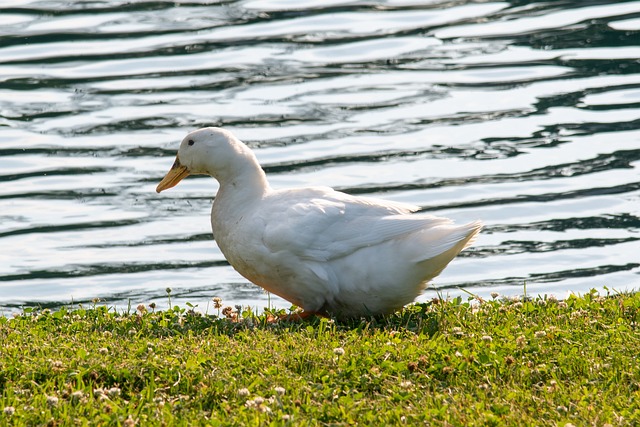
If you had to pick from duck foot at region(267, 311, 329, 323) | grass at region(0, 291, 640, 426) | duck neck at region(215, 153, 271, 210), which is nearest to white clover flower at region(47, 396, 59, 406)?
grass at region(0, 291, 640, 426)

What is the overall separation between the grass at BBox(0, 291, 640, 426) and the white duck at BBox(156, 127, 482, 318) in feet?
1.01

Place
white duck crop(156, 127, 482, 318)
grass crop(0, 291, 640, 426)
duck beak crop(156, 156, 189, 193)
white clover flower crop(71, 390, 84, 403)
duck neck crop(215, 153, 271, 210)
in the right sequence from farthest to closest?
duck beak crop(156, 156, 189, 193)
duck neck crop(215, 153, 271, 210)
white duck crop(156, 127, 482, 318)
white clover flower crop(71, 390, 84, 403)
grass crop(0, 291, 640, 426)

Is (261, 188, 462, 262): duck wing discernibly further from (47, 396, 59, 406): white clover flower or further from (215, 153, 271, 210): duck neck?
(47, 396, 59, 406): white clover flower

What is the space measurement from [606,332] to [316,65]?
32.8ft

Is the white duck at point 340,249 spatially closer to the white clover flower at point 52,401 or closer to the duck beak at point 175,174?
the duck beak at point 175,174

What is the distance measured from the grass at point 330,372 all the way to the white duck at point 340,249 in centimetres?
31

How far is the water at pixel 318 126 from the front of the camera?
35.3ft

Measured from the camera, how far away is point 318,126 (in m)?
13.8

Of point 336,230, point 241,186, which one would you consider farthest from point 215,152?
point 336,230

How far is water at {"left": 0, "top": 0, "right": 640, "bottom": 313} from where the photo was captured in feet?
35.3

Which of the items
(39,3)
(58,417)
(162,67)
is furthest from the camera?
(39,3)

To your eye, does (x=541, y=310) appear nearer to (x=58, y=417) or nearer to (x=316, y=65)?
(x=58, y=417)

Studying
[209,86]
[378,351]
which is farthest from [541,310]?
[209,86]

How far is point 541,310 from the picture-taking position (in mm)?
7031
